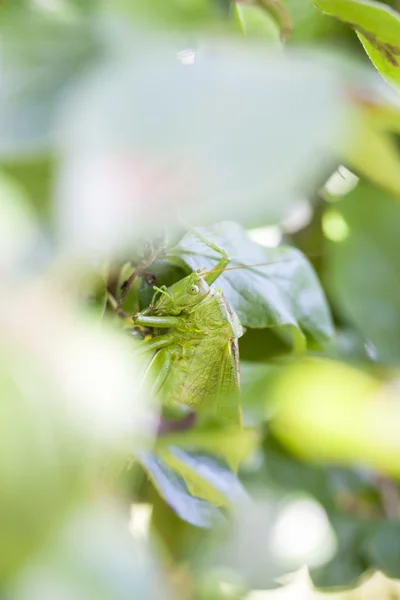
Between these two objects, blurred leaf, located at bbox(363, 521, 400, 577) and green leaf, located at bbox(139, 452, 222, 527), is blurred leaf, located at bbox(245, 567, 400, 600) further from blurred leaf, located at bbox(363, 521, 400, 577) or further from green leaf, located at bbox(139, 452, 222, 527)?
green leaf, located at bbox(139, 452, 222, 527)

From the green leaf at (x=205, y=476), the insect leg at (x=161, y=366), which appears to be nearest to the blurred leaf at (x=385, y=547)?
the green leaf at (x=205, y=476)

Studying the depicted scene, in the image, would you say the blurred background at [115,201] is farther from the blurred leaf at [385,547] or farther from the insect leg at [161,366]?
the blurred leaf at [385,547]

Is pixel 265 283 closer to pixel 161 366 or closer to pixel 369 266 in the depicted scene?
pixel 161 366

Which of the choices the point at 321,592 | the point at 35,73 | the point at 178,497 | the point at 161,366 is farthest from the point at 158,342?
the point at 321,592

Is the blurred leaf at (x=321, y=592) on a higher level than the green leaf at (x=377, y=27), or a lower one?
lower

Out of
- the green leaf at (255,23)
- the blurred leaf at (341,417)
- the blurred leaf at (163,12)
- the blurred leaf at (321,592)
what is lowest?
the blurred leaf at (321,592)

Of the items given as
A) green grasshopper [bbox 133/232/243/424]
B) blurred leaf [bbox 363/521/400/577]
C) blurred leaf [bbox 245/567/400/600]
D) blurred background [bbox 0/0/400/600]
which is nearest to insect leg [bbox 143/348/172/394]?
green grasshopper [bbox 133/232/243/424]
